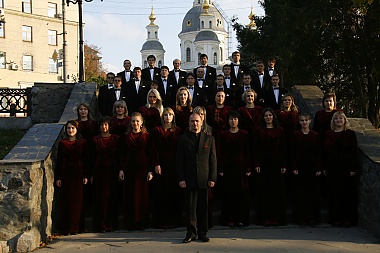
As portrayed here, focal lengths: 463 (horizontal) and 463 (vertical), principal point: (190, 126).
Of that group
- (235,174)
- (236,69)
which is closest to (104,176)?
(235,174)

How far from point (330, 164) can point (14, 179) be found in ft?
15.6

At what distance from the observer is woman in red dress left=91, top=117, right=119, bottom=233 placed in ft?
23.6

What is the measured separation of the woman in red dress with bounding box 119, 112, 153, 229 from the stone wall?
13.5 feet

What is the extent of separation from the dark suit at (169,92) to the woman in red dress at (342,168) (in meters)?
3.86

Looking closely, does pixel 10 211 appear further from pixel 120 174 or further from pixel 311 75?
pixel 311 75

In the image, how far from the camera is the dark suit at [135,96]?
32.9 ft

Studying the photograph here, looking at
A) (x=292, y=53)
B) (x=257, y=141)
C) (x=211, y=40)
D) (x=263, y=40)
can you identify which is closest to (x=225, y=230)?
(x=257, y=141)

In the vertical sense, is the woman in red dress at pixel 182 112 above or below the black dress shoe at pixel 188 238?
above

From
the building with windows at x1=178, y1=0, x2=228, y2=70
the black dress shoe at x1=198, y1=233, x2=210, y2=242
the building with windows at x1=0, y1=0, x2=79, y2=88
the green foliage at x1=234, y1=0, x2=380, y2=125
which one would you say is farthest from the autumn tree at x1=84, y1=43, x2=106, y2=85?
the black dress shoe at x1=198, y1=233, x2=210, y2=242

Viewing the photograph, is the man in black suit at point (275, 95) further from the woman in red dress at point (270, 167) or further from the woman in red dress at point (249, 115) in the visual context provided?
the woman in red dress at point (270, 167)

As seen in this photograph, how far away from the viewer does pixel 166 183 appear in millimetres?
7418

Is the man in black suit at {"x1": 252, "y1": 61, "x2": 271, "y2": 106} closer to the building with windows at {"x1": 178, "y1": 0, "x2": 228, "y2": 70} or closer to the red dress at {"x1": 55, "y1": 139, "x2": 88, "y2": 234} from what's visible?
the red dress at {"x1": 55, "y1": 139, "x2": 88, "y2": 234}

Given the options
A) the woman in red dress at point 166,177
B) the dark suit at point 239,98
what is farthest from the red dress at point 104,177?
the dark suit at point 239,98

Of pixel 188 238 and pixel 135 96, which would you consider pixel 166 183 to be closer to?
pixel 188 238
